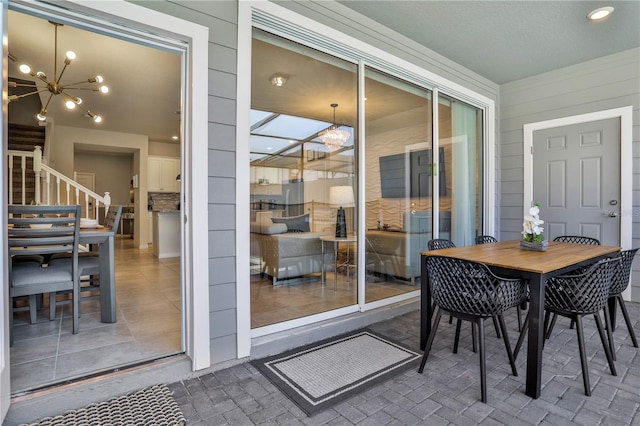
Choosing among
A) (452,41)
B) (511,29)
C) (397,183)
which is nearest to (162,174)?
(397,183)

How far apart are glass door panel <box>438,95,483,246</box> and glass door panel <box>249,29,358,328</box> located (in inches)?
55.3

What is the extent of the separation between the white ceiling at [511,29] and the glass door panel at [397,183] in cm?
54

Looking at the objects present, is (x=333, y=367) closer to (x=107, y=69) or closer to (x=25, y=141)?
(x=107, y=69)

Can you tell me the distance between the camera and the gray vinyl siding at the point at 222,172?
7.02 ft

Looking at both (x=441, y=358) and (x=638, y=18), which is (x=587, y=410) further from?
(x=638, y=18)

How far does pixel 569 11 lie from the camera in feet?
9.79

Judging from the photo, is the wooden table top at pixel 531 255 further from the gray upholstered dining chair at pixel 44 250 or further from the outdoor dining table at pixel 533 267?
the gray upholstered dining chair at pixel 44 250

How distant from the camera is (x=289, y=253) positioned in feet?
12.4

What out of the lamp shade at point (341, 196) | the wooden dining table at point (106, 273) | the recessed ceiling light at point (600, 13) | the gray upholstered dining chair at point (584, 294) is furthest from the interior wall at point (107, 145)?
the recessed ceiling light at point (600, 13)

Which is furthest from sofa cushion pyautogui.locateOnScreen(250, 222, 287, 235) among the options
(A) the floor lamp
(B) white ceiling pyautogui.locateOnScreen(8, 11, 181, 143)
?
(B) white ceiling pyautogui.locateOnScreen(8, 11, 181, 143)

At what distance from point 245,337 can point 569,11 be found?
403cm

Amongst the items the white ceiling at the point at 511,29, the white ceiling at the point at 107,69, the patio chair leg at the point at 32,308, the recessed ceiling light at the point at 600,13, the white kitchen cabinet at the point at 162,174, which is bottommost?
the patio chair leg at the point at 32,308

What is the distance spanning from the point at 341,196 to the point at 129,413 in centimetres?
244

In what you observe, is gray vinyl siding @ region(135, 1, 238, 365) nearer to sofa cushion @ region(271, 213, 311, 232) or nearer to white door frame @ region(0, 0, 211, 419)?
white door frame @ region(0, 0, 211, 419)
